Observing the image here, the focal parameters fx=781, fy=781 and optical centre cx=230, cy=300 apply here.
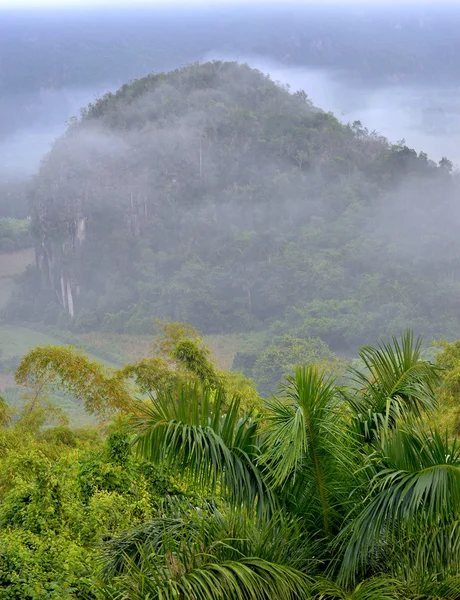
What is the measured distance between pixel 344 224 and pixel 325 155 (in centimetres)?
990

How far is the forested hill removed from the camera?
80.4 meters

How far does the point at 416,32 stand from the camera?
17412cm

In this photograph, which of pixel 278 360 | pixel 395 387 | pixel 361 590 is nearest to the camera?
pixel 361 590

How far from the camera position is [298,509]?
4789 mm

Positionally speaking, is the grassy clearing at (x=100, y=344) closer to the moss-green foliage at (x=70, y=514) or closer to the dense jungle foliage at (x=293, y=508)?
the moss-green foliage at (x=70, y=514)

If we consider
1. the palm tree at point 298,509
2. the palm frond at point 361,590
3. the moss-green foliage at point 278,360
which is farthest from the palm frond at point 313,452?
the moss-green foliage at point 278,360

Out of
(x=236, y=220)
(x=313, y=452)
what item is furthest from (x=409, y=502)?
(x=236, y=220)

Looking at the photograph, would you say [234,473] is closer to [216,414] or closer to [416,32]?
[216,414]

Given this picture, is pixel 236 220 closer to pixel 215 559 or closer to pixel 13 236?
pixel 13 236

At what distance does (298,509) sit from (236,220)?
95.2 metres

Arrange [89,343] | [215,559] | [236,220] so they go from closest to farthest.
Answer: [215,559] → [89,343] → [236,220]

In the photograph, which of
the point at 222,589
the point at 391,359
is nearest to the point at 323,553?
the point at 222,589

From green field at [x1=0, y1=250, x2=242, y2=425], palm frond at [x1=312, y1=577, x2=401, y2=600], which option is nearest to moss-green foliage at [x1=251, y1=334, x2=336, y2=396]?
green field at [x1=0, y1=250, x2=242, y2=425]

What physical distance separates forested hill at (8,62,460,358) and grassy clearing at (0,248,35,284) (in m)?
5.05
